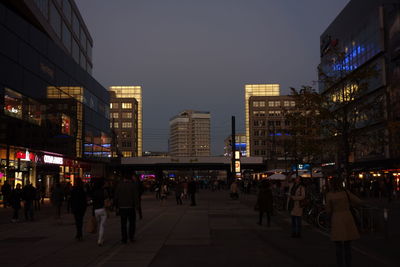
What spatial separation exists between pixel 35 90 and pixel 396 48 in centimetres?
3245

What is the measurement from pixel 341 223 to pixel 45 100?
3461 cm

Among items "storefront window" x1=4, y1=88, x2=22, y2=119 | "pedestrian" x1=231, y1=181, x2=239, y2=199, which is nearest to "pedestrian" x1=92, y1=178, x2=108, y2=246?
"storefront window" x1=4, y1=88, x2=22, y2=119

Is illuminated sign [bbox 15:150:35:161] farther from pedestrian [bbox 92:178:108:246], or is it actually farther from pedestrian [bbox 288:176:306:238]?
pedestrian [bbox 288:176:306:238]

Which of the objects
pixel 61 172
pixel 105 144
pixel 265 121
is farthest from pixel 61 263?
pixel 265 121

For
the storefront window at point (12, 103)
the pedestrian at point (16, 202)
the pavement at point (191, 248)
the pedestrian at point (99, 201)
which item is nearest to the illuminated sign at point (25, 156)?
the storefront window at point (12, 103)

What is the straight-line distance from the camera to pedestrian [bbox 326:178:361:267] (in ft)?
26.0

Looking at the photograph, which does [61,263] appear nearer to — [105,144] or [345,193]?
[345,193]

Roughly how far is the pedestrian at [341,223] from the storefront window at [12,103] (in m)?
27.6

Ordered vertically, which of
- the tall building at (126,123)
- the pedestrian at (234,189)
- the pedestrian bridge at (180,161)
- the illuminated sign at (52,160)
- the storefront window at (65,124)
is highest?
the tall building at (126,123)

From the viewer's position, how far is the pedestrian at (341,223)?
791 cm

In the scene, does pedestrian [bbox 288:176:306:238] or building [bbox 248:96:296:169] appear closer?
pedestrian [bbox 288:176:306:238]

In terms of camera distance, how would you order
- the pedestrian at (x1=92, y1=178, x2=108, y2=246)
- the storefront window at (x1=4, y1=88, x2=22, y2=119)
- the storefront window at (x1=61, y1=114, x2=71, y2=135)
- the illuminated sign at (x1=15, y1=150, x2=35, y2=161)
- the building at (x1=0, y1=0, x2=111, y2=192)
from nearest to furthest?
the pedestrian at (x1=92, y1=178, x2=108, y2=246), the storefront window at (x1=4, y1=88, x2=22, y2=119), the building at (x1=0, y1=0, x2=111, y2=192), the illuminated sign at (x1=15, y1=150, x2=35, y2=161), the storefront window at (x1=61, y1=114, x2=71, y2=135)

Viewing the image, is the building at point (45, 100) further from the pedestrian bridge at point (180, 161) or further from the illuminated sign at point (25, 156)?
the pedestrian bridge at point (180, 161)

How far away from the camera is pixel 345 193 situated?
834 cm
